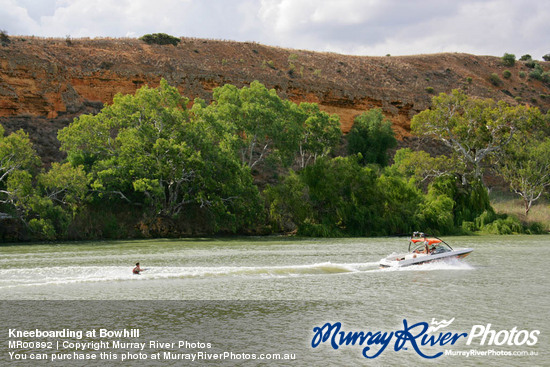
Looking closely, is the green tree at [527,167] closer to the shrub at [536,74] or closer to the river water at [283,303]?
the river water at [283,303]

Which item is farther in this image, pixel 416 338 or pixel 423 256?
pixel 423 256

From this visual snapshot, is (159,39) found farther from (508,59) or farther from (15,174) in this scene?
(508,59)

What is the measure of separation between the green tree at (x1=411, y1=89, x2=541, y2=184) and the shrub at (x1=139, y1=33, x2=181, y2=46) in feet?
165

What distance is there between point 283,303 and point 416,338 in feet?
18.0

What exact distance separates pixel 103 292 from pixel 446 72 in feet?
354

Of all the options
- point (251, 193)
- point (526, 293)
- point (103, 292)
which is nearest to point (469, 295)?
point (526, 293)

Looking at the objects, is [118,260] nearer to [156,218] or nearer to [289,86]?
[156,218]

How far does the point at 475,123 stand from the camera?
201ft

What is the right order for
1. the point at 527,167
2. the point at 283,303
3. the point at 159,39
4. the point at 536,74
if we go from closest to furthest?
1. the point at 283,303
2. the point at 527,167
3. the point at 159,39
4. the point at 536,74

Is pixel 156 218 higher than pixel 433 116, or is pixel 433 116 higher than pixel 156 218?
pixel 433 116

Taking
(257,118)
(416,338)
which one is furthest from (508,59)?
(416,338)

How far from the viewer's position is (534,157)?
60.8 metres

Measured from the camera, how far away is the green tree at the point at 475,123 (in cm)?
5947

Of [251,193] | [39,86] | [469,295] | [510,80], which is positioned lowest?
[469,295]
